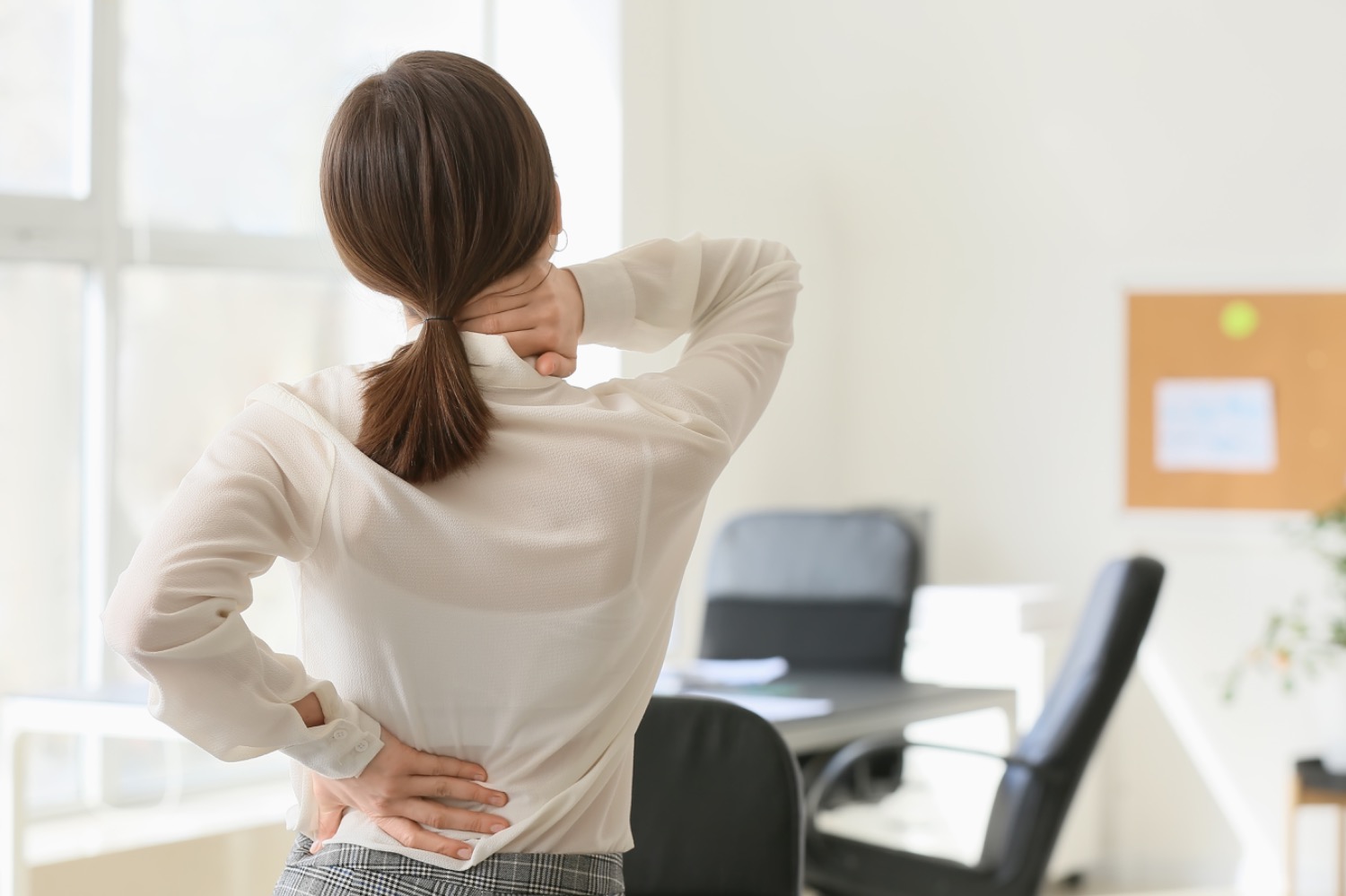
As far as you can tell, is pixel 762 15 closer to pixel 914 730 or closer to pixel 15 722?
pixel 914 730

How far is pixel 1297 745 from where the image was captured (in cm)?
442

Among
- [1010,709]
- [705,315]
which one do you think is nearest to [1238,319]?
[1010,709]

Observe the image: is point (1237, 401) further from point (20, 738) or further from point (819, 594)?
point (20, 738)

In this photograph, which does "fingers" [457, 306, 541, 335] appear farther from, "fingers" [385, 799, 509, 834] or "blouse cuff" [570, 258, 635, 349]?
"fingers" [385, 799, 509, 834]

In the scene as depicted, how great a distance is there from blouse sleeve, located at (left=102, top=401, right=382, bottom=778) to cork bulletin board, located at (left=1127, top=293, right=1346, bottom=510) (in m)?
4.06

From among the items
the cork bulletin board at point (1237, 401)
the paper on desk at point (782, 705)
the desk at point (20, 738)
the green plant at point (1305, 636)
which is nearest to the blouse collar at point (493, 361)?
the desk at point (20, 738)

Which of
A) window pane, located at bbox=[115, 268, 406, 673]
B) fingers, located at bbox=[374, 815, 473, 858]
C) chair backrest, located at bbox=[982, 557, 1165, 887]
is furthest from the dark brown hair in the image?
window pane, located at bbox=[115, 268, 406, 673]

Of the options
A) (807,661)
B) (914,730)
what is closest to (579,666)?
(807,661)

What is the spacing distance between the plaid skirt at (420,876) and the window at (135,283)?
2.24 meters

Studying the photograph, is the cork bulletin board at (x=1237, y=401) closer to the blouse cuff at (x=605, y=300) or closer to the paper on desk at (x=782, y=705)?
the paper on desk at (x=782, y=705)

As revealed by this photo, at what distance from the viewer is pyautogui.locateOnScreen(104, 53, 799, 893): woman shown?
0.88 meters

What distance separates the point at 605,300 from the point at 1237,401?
12.7 ft

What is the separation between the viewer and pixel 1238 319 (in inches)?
178

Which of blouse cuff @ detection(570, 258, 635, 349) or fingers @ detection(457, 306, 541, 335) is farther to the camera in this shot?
blouse cuff @ detection(570, 258, 635, 349)
